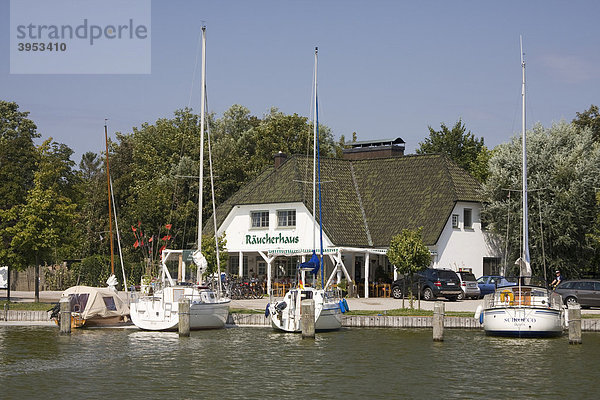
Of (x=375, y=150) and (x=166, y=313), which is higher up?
(x=375, y=150)

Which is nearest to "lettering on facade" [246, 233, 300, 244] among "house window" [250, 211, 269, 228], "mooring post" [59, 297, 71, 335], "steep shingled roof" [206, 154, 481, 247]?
"house window" [250, 211, 269, 228]

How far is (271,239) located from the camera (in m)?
54.9

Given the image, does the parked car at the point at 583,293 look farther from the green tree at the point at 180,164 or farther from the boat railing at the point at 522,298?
the green tree at the point at 180,164

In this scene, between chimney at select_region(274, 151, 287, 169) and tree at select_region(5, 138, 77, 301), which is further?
chimney at select_region(274, 151, 287, 169)

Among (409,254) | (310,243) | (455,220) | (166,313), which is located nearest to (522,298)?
Answer: (409,254)

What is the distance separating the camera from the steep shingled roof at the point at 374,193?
2121 inches

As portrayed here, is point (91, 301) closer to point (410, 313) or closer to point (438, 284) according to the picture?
point (410, 313)

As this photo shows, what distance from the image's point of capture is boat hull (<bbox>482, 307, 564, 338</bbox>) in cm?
3356

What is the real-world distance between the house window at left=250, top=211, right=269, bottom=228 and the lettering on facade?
803 millimetres

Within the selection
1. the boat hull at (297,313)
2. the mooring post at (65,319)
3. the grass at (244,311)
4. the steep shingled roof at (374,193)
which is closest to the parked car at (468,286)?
the steep shingled roof at (374,193)

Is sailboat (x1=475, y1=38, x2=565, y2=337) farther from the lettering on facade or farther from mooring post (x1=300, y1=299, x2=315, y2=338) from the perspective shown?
the lettering on facade

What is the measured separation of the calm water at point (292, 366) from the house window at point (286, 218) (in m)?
19.2

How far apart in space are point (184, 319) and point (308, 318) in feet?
15.0

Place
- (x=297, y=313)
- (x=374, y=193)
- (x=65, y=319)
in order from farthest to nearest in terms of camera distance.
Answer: (x=374, y=193) < (x=297, y=313) < (x=65, y=319)
